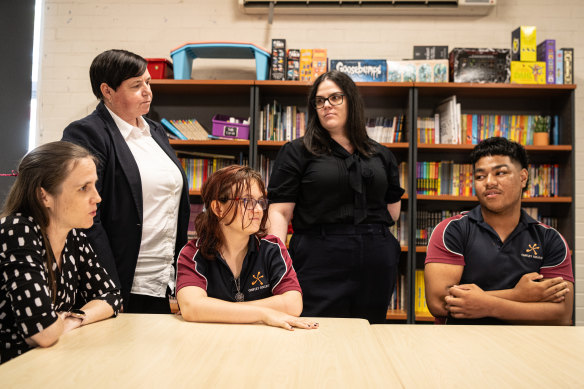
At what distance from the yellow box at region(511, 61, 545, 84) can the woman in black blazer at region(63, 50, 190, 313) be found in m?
2.49

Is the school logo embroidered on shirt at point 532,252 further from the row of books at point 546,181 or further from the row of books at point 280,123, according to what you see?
the row of books at point 280,123

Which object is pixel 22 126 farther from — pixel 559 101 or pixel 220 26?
pixel 559 101

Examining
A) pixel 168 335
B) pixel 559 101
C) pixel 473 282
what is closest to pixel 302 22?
pixel 559 101

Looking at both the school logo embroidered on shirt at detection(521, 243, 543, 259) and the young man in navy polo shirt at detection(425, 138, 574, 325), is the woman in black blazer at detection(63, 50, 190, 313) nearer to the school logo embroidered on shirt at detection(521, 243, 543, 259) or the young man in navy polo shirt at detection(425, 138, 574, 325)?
the young man in navy polo shirt at detection(425, 138, 574, 325)

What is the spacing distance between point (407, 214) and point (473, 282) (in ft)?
5.04

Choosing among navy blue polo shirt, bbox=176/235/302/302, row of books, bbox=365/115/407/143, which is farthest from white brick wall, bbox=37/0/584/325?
navy blue polo shirt, bbox=176/235/302/302

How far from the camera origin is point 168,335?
3.60ft

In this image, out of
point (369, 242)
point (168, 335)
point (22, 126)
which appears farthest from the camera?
point (22, 126)

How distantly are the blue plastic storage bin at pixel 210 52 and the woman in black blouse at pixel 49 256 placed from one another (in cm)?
201

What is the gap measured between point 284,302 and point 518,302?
0.81 metres

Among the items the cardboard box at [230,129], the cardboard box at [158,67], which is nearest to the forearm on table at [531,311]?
the cardboard box at [230,129]

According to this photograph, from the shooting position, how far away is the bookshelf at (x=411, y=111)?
300cm

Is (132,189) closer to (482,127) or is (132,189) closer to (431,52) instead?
(431,52)

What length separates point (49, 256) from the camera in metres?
1.20
